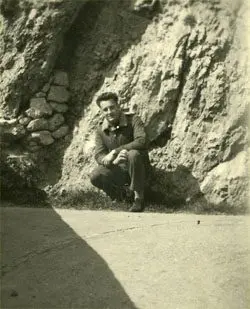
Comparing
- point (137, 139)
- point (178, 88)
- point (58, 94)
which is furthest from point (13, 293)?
point (58, 94)

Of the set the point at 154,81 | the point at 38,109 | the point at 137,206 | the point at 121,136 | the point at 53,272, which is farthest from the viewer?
the point at 38,109

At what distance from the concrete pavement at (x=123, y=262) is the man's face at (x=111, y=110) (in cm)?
142

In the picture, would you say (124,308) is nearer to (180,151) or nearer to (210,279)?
(210,279)

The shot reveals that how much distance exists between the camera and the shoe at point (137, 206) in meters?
6.71

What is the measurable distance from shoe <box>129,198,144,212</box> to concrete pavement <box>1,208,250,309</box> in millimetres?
506

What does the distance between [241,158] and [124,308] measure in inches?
150

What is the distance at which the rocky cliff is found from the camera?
741cm

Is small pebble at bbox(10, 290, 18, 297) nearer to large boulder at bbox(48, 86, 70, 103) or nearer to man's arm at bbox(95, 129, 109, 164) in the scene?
man's arm at bbox(95, 129, 109, 164)

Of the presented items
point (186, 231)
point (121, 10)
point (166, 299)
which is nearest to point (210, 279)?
point (166, 299)

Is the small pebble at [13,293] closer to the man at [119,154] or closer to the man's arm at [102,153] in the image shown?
the man at [119,154]

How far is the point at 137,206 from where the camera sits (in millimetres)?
6730

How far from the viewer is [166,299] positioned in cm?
402

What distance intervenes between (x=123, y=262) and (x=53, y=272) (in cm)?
58

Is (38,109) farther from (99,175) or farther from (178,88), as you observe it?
(178,88)
